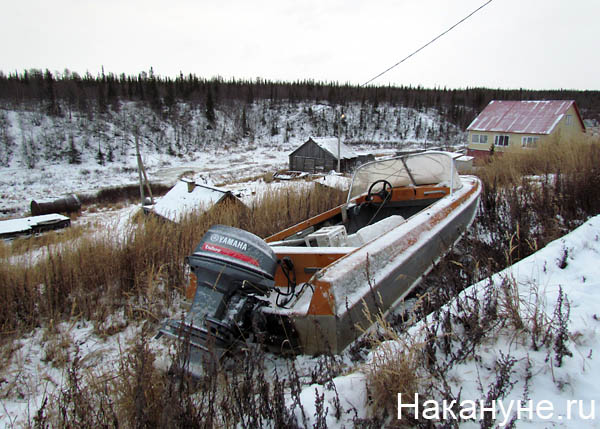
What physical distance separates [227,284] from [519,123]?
29.3 metres

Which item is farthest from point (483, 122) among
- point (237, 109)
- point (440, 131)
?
point (237, 109)

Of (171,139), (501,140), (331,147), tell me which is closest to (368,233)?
(331,147)

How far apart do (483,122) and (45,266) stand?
30482 mm

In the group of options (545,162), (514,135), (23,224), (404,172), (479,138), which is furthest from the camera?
(479,138)

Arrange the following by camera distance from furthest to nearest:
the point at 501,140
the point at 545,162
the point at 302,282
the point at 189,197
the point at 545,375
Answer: the point at 501,140 < the point at 189,197 < the point at 545,162 < the point at 302,282 < the point at 545,375

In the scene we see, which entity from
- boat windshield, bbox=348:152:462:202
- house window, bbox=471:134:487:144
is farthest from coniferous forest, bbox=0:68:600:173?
boat windshield, bbox=348:152:462:202

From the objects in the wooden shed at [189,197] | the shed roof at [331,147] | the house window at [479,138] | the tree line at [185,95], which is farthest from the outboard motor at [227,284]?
the tree line at [185,95]

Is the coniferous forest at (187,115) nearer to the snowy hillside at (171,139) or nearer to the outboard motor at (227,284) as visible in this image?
the snowy hillside at (171,139)

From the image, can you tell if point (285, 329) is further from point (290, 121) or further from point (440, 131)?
point (440, 131)

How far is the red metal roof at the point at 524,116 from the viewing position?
24.2 m

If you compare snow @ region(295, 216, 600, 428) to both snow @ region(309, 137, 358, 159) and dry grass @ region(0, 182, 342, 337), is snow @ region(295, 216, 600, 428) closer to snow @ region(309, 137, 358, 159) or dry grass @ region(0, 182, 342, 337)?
dry grass @ region(0, 182, 342, 337)

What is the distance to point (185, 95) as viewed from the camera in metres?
59.2

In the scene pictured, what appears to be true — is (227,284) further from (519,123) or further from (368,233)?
(519,123)

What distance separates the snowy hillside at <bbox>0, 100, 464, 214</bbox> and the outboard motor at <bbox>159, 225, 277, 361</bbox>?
16549mm
